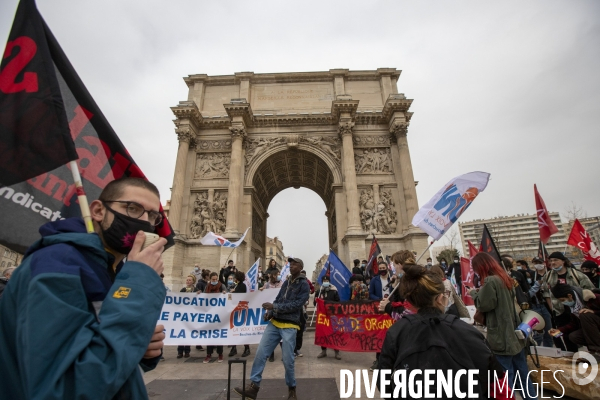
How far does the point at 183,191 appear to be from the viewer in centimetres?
1966

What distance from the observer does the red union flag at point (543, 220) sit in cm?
703

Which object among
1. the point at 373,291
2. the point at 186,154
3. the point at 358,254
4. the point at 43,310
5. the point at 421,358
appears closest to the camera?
the point at 43,310

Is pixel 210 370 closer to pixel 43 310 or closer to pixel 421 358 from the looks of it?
pixel 421 358

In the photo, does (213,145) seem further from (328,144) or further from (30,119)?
(30,119)

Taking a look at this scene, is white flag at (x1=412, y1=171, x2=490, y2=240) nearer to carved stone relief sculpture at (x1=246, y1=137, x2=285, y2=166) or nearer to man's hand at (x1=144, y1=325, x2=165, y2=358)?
man's hand at (x1=144, y1=325, x2=165, y2=358)

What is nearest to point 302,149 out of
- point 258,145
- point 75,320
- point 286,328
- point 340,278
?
point 258,145

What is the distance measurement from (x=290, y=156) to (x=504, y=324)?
65.4 ft

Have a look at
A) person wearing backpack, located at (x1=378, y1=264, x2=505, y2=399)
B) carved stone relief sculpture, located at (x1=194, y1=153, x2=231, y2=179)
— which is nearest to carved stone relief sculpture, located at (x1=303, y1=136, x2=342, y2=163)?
carved stone relief sculpture, located at (x1=194, y1=153, x2=231, y2=179)

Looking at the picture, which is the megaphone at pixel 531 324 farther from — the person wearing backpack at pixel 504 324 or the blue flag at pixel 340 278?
the blue flag at pixel 340 278

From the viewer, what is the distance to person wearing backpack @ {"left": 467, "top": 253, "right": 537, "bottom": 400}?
129 inches

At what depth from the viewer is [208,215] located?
63.5 ft

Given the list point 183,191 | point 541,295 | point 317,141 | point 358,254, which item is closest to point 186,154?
point 183,191

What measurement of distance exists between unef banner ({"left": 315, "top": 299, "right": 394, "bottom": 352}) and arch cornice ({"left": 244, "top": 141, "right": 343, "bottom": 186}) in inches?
546

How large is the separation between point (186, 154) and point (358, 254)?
13195 mm
